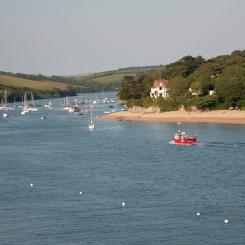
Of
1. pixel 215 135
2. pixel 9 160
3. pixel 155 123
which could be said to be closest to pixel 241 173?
pixel 9 160

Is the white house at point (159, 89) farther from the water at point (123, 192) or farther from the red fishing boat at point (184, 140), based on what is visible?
the red fishing boat at point (184, 140)

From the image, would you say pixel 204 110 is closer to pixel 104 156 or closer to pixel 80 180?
pixel 104 156

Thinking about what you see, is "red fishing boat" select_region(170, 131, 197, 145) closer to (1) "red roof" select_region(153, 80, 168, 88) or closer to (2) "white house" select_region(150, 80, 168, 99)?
(2) "white house" select_region(150, 80, 168, 99)

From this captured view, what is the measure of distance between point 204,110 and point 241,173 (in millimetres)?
49839

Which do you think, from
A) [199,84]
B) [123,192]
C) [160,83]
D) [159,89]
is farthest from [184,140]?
[160,83]

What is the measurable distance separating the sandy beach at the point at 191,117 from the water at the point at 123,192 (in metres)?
19.4

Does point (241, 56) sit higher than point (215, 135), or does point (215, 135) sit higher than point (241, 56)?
point (241, 56)

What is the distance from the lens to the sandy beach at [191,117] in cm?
8612

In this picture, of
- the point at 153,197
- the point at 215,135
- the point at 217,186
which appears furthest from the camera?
the point at 215,135

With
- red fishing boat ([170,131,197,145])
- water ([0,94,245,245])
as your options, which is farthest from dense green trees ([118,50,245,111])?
red fishing boat ([170,131,197,145])

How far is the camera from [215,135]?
68688 millimetres

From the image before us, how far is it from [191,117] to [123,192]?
53109 mm

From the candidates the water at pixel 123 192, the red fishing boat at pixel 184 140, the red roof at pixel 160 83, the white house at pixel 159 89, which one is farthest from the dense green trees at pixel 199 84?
the red fishing boat at pixel 184 140

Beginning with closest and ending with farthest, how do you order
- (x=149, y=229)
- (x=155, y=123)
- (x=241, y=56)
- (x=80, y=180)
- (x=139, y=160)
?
(x=149, y=229)
(x=80, y=180)
(x=139, y=160)
(x=155, y=123)
(x=241, y=56)
